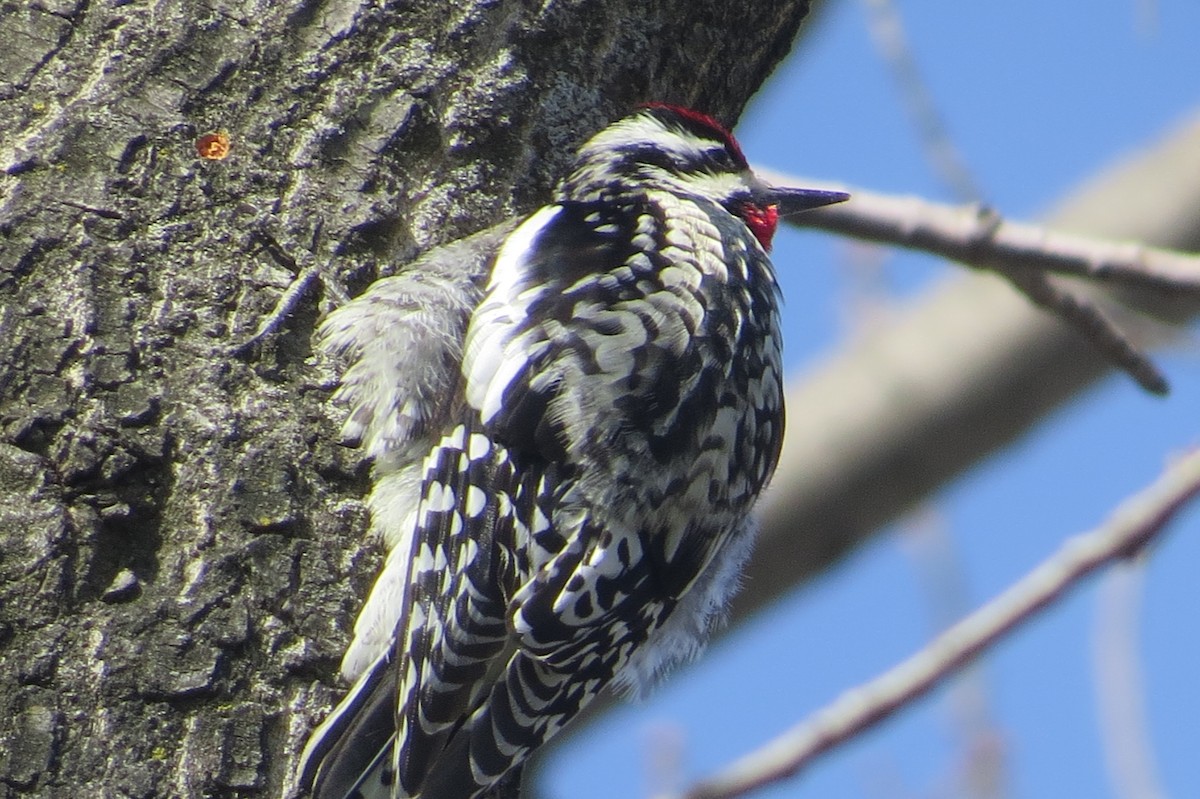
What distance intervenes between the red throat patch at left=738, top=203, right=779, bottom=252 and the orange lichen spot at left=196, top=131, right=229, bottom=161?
42.1 inches

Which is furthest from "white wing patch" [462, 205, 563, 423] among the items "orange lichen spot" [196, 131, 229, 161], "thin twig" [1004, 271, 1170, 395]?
"thin twig" [1004, 271, 1170, 395]

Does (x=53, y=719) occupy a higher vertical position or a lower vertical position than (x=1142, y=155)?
lower

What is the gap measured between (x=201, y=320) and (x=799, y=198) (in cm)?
117

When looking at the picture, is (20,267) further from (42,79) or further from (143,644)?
(143,644)

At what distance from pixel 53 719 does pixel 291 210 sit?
79 centimetres

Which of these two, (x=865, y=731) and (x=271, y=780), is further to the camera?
(x=865, y=731)

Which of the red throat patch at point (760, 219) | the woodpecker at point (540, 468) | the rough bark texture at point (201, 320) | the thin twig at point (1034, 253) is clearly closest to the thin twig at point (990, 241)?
the thin twig at point (1034, 253)

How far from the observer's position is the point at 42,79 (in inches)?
80.7

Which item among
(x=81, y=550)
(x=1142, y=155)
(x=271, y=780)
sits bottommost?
(x=271, y=780)

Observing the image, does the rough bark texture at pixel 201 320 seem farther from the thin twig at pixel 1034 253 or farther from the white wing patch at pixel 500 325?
the thin twig at pixel 1034 253

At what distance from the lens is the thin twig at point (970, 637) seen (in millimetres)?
2021

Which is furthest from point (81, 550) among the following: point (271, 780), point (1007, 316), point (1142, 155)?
point (1142, 155)

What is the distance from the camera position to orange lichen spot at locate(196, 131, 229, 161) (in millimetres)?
2121

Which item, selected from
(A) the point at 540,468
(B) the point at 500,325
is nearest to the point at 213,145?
(B) the point at 500,325
